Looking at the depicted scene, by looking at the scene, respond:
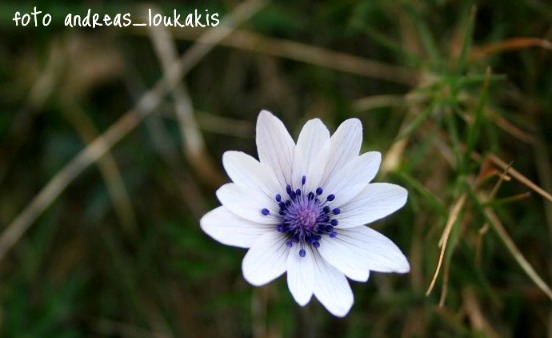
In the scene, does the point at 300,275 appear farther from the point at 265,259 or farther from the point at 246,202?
the point at 246,202

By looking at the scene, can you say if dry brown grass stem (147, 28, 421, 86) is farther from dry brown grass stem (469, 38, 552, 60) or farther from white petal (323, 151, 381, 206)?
white petal (323, 151, 381, 206)

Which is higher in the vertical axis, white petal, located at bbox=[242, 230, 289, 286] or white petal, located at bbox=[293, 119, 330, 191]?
white petal, located at bbox=[293, 119, 330, 191]

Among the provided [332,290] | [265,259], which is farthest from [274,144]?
[332,290]

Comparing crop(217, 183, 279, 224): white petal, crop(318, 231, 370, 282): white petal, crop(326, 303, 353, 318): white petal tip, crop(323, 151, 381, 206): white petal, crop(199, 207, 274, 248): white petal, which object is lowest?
crop(326, 303, 353, 318): white petal tip

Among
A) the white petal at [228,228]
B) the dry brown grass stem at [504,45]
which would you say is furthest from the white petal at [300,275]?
the dry brown grass stem at [504,45]

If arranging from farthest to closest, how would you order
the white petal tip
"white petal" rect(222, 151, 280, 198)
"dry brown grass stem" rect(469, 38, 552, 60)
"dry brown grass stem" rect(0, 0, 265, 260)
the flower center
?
"dry brown grass stem" rect(0, 0, 265, 260) < "dry brown grass stem" rect(469, 38, 552, 60) < the flower center < "white petal" rect(222, 151, 280, 198) < the white petal tip

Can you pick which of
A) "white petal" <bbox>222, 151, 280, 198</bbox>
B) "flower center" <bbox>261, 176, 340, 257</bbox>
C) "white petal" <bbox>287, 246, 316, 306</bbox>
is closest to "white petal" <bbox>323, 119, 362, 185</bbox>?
"flower center" <bbox>261, 176, 340, 257</bbox>

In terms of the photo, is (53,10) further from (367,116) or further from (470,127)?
(470,127)

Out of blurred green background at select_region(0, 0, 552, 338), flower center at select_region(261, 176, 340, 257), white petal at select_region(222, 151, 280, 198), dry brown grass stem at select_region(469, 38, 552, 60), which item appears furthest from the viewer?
blurred green background at select_region(0, 0, 552, 338)
